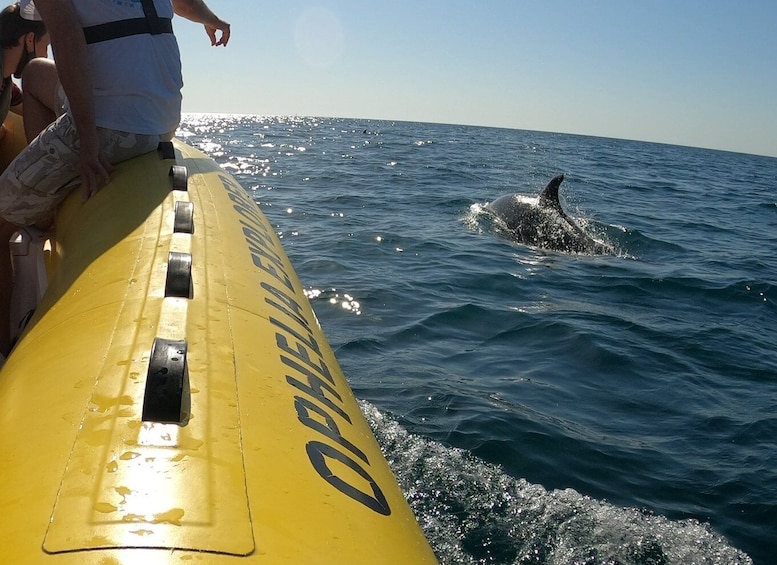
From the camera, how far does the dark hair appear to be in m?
3.74

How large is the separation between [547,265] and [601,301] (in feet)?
4.99

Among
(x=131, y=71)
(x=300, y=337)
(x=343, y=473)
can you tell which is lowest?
(x=343, y=473)

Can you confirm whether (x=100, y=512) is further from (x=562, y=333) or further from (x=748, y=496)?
(x=562, y=333)

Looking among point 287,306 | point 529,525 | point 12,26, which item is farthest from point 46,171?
point 529,525

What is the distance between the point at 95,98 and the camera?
133 inches

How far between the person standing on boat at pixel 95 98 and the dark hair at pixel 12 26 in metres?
0.62

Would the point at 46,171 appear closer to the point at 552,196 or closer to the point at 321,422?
the point at 321,422

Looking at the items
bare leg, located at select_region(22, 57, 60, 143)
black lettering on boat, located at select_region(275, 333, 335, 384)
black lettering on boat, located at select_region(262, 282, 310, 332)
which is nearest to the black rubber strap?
bare leg, located at select_region(22, 57, 60, 143)

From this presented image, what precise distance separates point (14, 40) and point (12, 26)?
0.22 ft

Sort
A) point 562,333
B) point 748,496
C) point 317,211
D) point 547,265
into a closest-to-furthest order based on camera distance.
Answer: point 748,496
point 562,333
point 547,265
point 317,211

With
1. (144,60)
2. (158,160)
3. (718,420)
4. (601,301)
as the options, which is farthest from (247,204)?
(601,301)

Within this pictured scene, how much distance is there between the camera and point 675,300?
804cm

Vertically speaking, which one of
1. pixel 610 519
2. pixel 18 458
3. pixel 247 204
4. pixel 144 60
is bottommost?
pixel 610 519

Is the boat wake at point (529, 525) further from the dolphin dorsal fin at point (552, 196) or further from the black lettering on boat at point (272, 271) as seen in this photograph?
the dolphin dorsal fin at point (552, 196)
